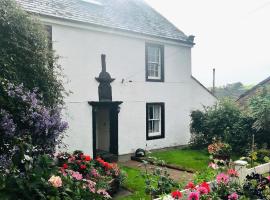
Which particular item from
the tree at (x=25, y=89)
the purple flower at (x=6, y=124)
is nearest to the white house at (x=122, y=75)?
the tree at (x=25, y=89)

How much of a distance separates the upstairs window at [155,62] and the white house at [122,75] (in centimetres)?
5

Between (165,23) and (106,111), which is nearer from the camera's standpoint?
(106,111)

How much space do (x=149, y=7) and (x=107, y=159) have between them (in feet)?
36.4

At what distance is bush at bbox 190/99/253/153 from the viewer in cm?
Answer: 1510

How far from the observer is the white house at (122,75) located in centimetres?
1288

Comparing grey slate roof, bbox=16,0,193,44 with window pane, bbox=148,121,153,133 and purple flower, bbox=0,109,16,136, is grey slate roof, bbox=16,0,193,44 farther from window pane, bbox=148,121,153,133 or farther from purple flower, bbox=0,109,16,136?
purple flower, bbox=0,109,16,136

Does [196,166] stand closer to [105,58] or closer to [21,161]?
[105,58]

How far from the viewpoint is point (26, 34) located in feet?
24.9

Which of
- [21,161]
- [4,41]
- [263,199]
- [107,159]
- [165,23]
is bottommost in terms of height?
[107,159]

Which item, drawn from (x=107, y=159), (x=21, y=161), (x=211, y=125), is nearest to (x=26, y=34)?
(x=21, y=161)

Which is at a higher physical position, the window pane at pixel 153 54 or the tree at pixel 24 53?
the window pane at pixel 153 54

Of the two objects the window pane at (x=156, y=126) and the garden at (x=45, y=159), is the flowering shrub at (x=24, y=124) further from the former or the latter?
the window pane at (x=156, y=126)

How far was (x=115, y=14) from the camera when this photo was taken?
1584cm

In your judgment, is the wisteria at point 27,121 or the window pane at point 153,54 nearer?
the wisteria at point 27,121
